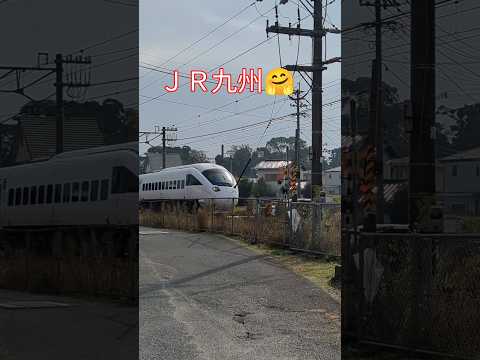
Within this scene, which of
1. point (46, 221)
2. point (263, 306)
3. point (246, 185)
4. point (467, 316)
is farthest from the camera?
point (246, 185)

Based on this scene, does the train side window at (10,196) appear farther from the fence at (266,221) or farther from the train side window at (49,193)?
the fence at (266,221)

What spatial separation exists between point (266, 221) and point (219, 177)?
5106 millimetres

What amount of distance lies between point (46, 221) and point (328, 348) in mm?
2174

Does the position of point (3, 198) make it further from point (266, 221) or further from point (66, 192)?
point (266, 221)

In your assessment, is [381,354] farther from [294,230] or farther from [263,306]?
[294,230]

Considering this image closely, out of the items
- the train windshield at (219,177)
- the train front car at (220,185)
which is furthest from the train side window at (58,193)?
the train windshield at (219,177)

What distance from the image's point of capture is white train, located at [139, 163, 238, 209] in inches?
553

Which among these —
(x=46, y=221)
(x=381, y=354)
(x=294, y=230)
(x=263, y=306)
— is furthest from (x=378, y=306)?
(x=294, y=230)

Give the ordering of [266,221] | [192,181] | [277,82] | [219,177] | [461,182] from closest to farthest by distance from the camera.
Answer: [461,182], [277,82], [266,221], [192,181], [219,177]

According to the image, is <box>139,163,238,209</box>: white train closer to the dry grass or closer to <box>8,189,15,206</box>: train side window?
the dry grass

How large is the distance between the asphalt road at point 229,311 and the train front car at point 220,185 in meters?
5.29

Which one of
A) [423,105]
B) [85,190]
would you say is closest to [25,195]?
[85,190]

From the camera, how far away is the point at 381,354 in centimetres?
323

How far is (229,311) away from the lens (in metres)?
5.06
